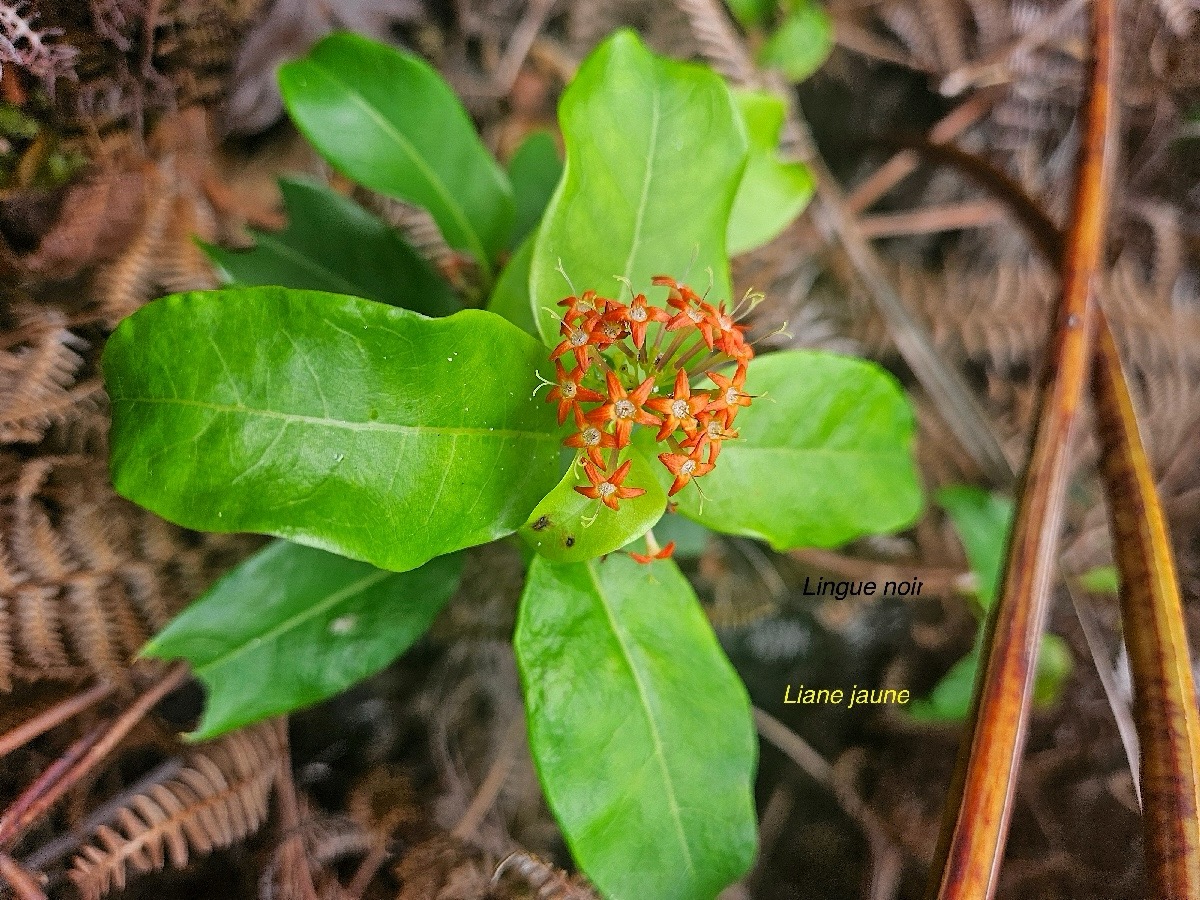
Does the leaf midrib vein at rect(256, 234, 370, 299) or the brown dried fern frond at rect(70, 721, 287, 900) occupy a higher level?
the leaf midrib vein at rect(256, 234, 370, 299)

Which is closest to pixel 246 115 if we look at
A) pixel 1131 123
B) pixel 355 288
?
pixel 355 288

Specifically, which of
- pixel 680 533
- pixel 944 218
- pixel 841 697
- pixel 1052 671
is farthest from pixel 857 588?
pixel 944 218

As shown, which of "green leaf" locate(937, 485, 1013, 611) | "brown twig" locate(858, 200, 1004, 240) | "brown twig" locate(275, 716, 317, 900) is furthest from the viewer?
"brown twig" locate(858, 200, 1004, 240)

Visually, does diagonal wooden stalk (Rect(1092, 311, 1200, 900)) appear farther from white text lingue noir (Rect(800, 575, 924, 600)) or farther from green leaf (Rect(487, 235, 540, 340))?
green leaf (Rect(487, 235, 540, 340))

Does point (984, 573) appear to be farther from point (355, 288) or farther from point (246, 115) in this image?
point (246, 115)

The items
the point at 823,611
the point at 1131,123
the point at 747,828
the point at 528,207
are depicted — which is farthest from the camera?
the point at 1131,123

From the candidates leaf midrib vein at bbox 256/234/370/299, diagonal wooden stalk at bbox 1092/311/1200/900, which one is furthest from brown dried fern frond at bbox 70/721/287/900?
diagonal wooden stalk at bbox 1092/311/1200/900

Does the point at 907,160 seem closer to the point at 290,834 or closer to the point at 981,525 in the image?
the point at 981,525
